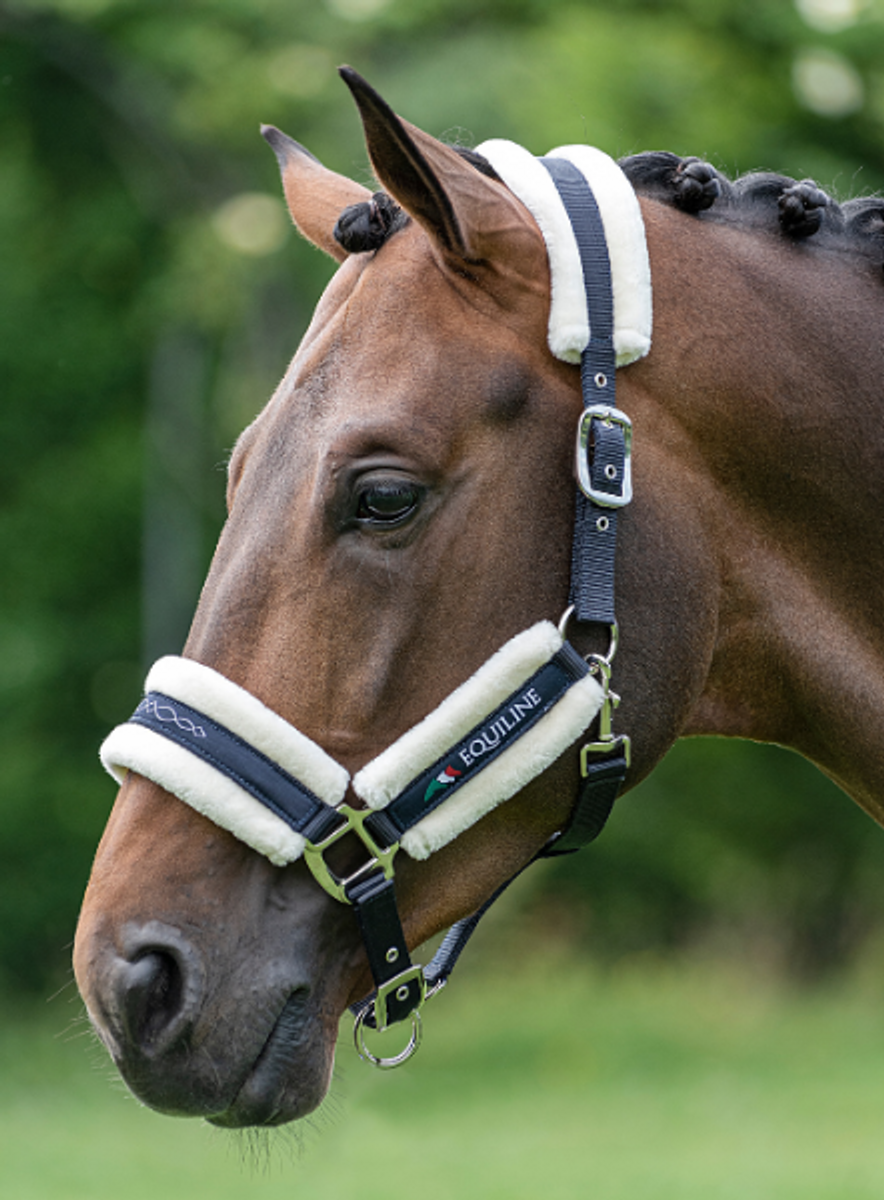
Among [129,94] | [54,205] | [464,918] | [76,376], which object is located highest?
[464,918]

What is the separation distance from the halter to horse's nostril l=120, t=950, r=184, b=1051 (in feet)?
0.83

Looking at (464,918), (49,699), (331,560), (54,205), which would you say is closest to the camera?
(331,560)

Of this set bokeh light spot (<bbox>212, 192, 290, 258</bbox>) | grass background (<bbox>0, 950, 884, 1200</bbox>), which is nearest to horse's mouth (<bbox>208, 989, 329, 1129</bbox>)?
grass background (<bbox>0, 950, 884, 1200</bbox>)

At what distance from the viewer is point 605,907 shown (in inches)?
655

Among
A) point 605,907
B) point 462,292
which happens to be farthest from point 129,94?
point 462,292

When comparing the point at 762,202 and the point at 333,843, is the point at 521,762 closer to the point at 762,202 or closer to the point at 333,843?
the point at 333,843

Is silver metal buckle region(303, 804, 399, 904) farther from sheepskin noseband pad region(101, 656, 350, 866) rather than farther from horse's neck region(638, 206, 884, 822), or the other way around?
horse's neck region(638, 206, 884, 822)

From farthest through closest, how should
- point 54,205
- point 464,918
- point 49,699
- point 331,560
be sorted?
1. point 54,205
2. point 49,699
3. point 464,918
4. point 331,560

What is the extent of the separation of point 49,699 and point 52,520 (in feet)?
6.67

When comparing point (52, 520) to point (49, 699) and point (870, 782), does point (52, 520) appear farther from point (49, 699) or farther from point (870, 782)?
point (870, 782)

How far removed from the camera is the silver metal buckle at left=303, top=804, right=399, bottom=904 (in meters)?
2.45

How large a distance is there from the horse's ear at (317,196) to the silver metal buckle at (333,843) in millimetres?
1351

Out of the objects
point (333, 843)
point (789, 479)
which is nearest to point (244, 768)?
point (333, 843)

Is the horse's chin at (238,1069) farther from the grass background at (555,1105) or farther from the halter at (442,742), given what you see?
the grass background at (555,1105)
